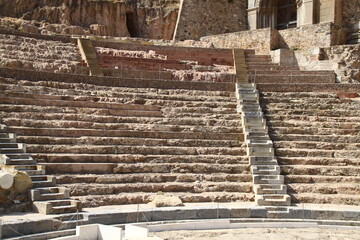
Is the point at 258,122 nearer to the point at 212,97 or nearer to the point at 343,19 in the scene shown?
the point at 212,97

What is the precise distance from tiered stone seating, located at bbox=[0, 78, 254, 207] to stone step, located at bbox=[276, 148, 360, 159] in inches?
39.1

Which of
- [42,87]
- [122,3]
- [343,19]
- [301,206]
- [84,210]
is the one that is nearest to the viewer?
[84,210]

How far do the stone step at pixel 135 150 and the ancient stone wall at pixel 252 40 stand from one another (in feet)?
31.4

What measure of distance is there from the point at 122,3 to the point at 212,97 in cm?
1298

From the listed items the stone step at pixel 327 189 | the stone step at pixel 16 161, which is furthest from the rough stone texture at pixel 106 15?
the stone step at pixel 327 189

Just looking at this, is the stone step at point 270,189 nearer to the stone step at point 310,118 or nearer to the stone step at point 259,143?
the stone step at point 259,143

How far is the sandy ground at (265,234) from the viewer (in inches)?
352

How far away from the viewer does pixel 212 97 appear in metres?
14.3

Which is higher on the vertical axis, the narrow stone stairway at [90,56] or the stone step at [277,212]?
the narrow stone stairway at [90,56]

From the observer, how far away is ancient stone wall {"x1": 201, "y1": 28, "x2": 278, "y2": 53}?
21.0 metres

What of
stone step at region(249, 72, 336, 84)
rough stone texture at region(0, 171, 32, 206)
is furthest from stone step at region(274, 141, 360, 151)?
rough stone texture at region(0, 171, 32, 206)

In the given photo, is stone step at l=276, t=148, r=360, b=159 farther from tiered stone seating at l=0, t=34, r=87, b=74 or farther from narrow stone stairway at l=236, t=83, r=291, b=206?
tiered stone seating at l=0, t=34, r=87, b=74

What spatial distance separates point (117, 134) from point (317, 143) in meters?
4.85

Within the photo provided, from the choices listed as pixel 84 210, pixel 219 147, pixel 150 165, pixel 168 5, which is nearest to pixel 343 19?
pixel 168 5
